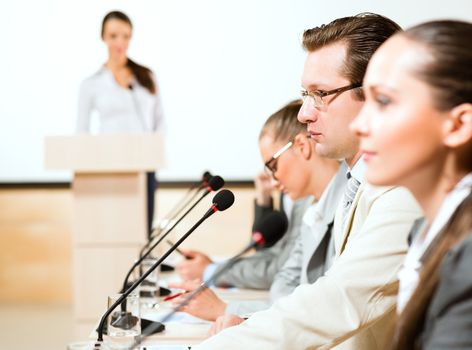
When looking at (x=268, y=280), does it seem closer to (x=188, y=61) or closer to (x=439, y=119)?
(x=439, y=119)

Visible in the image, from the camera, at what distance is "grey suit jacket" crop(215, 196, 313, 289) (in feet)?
10.8

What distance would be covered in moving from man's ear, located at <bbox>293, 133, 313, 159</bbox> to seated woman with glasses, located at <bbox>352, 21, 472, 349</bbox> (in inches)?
69.2

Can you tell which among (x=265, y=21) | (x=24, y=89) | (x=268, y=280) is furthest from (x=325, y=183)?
(x=24, y=89)

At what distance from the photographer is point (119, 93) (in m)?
5.62

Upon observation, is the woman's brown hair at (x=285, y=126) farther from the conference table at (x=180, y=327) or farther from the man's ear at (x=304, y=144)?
the conference table at (x=180, y=327)

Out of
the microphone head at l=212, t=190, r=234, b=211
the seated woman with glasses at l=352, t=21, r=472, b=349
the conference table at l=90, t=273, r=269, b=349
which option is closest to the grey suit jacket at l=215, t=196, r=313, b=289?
the conference table at l=90, t=273, r=269, b=349

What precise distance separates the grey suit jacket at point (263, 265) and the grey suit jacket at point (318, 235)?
0.36 m

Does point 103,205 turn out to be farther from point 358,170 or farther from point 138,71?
point 358,170

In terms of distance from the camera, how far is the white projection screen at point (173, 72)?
6418 millimetres

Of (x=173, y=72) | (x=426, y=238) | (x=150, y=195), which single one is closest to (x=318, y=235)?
(x=426, y=238)

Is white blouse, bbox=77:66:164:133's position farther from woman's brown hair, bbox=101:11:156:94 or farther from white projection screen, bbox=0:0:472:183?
white projection screen, bbox=0:0:472:183

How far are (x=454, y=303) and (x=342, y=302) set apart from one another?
53 centimetres

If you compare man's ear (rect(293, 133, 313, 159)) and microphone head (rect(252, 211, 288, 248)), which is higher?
microphone head (rect(252, 211, 288, 248))

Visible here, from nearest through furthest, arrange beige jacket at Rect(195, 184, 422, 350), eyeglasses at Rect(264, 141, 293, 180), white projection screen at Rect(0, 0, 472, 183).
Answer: beige jacket at Rect(195, 184, 422, 350) < eyeglasses at Rect(264, 141, 293, 180) < white projection screen at Rect(0, 0, 472, 183)
